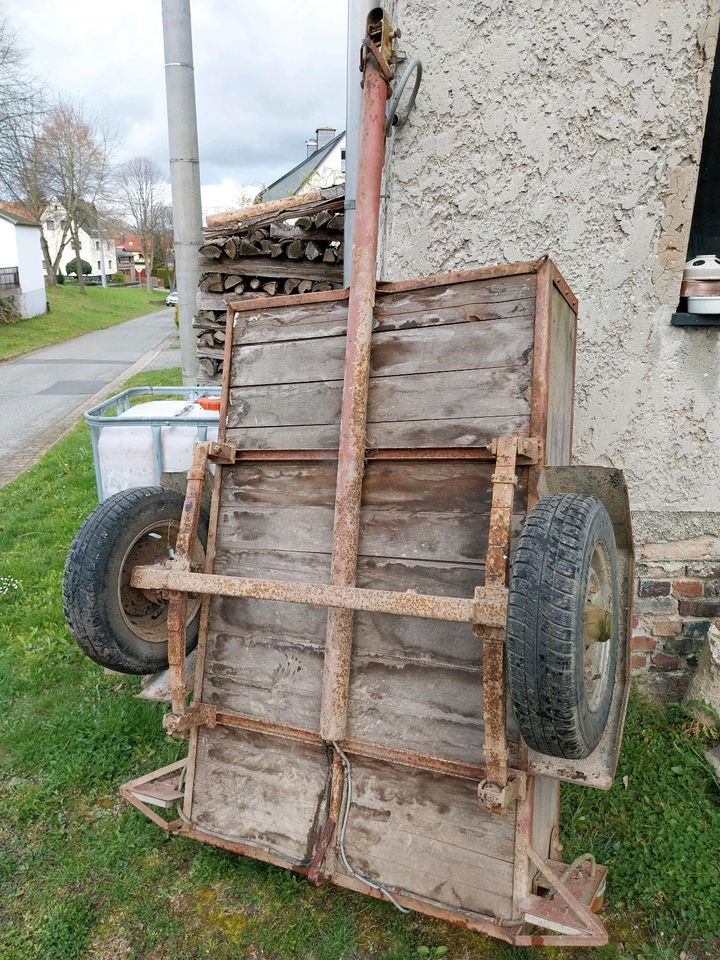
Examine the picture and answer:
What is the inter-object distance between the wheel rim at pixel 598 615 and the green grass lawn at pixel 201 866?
973mm

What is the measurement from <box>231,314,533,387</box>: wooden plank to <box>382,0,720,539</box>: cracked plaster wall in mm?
993

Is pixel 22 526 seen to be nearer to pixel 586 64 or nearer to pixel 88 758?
pixel 88 758

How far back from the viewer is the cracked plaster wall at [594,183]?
312cm

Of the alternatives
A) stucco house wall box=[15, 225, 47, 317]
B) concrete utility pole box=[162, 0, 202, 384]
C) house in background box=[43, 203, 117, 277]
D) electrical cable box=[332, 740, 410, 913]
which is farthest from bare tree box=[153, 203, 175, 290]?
electrical cable box=[332, 740, 410, 913]

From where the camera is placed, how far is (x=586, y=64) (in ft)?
10.3

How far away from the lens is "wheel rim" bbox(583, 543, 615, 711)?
2.08 m

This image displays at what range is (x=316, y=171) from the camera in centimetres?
1812

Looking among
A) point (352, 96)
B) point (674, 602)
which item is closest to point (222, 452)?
point (352, 96)

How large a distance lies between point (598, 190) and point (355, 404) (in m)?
1.77

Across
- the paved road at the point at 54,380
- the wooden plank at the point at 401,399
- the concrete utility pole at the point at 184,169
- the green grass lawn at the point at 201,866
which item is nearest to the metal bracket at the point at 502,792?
the green grass lawn at the point at 201,866

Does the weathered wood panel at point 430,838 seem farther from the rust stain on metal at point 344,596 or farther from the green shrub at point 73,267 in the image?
the green shrub at point 73,267

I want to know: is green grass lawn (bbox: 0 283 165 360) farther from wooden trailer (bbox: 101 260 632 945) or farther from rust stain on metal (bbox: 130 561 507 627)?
rust stain on metal (bbox: 130 561 507 627)

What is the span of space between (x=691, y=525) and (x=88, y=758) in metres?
3.27

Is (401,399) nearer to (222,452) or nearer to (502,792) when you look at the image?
(222,452)
